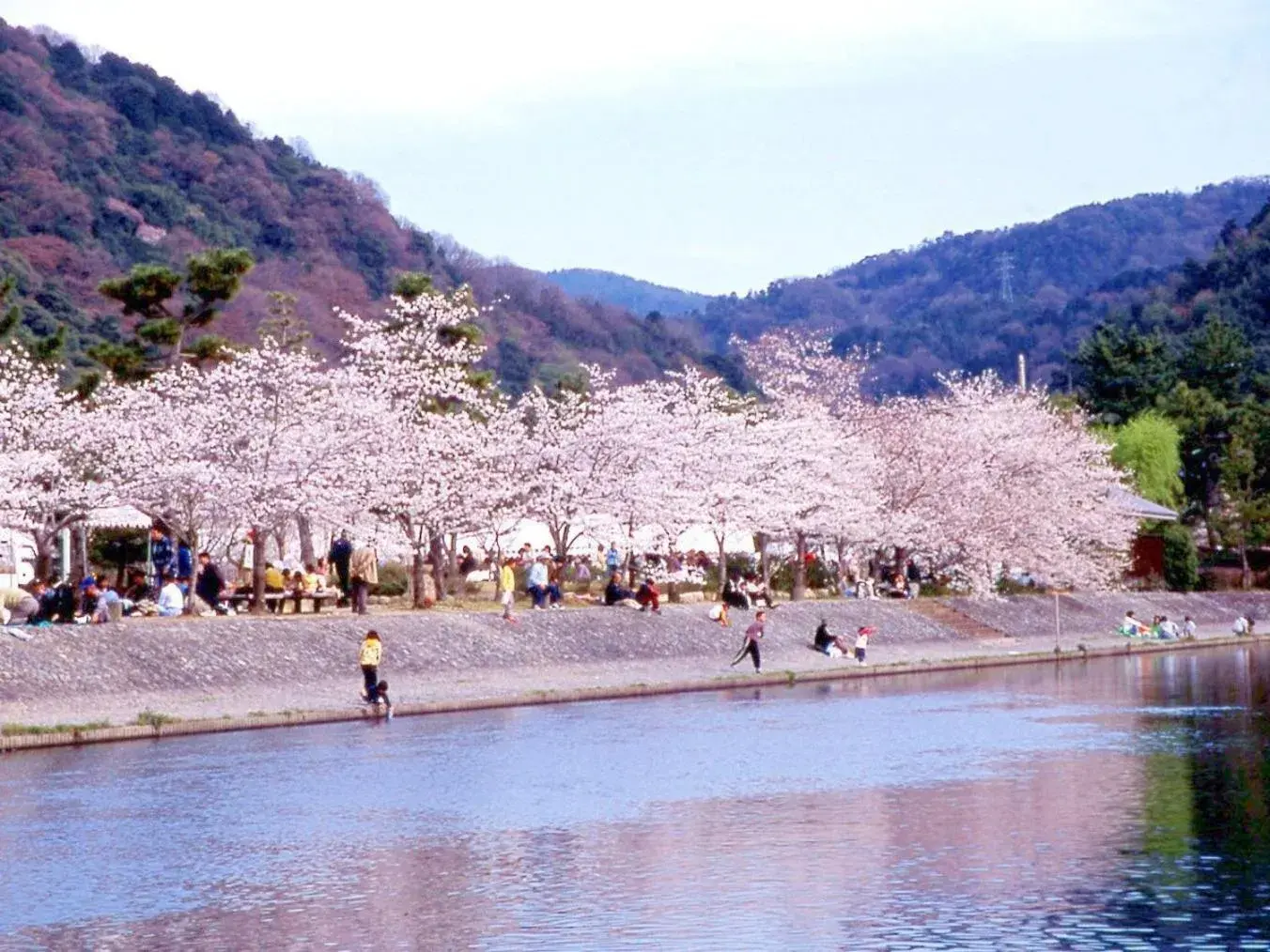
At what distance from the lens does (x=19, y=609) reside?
35.1 meters

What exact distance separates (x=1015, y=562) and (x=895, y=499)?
4.71 meters

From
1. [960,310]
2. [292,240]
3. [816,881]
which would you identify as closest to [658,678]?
[816,881]

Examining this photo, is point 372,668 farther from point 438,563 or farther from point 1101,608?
point 1101,608

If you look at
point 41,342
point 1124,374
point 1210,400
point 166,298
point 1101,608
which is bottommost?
point 1101,608

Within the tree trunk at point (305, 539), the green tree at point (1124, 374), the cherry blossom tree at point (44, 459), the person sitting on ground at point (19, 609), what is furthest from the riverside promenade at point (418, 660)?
the green tree at point (1124, 374)

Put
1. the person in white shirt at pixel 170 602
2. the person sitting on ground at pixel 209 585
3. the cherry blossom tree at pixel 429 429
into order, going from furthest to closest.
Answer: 1. the cherry blossom tree at pixel 429 429
2. the person sitting on ground at pixel 209 585
3. the person in white shirt at pixel 170 602

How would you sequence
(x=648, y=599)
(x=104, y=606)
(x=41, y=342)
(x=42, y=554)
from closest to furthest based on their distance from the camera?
1. (x=104, y=606)
2. (x=42, y=554)
3. (x=648, y=599)
4. (x=41, y=342)

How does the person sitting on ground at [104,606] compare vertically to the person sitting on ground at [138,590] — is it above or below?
below

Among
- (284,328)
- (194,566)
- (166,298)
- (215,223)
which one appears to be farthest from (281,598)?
(215,223)

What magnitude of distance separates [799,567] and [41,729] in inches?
1279

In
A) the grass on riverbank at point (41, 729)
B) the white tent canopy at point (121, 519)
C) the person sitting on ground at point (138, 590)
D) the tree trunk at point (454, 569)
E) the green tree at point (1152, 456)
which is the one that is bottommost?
the grass on riverbank at point (41, 729)

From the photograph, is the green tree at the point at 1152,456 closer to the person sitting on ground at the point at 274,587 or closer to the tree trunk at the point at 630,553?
the tree trunk at the point at 630,553

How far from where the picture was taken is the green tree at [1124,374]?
90.9 meters

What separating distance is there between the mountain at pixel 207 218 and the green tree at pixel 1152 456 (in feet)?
138
